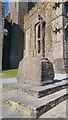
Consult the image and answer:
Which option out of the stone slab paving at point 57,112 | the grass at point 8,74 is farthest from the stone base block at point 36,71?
the grass at point 8,74

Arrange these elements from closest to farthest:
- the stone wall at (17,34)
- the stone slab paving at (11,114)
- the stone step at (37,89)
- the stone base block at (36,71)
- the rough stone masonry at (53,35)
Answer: the stone slab paving at (11,114) → the stone step at (37,89) → the stone base block at (36,71) → the rough stone masonry at (53,35) → the stone wall at (17,34)

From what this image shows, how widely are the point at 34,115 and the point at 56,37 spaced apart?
10157 millimetres

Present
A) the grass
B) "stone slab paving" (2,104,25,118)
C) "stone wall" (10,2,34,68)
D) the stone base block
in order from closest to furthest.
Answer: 1. "stone slab paving" (2,104,25,118)
2. the stone base block
3. the grass
4. "stone wall" (10,2,34,68)

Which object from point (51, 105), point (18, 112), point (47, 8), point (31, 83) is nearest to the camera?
point (18, 112)

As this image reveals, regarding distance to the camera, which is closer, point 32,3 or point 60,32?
point 60,32

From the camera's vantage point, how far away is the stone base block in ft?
14.5

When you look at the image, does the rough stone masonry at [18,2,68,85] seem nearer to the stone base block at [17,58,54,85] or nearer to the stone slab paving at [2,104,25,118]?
the stone base block at [17,58,54,85]

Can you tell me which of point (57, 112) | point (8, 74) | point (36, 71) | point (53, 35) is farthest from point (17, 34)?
point (57, 112)

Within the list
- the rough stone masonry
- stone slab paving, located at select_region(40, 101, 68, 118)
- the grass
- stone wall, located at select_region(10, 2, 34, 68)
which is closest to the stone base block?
the rough stone masonry

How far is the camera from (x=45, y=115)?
2.86 m

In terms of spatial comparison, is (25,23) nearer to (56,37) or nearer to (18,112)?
(56,37)

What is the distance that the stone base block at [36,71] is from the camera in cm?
443

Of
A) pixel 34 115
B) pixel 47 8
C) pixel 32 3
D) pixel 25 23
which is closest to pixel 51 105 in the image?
pixel 34 115

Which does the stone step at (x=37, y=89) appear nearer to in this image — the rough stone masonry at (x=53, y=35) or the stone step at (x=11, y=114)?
the stone step at (x=11, y=114)
